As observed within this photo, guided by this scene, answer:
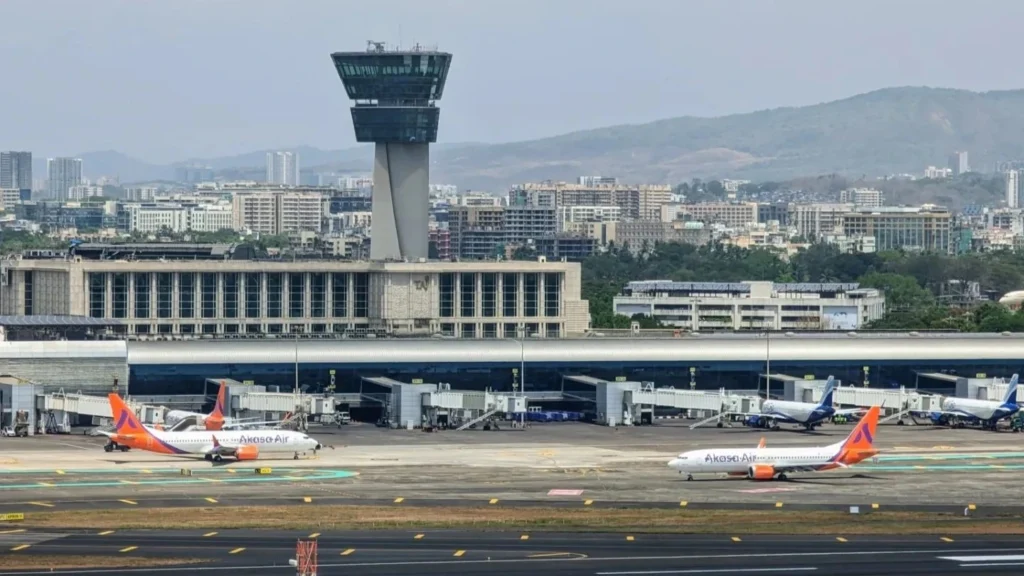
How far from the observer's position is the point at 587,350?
582ft

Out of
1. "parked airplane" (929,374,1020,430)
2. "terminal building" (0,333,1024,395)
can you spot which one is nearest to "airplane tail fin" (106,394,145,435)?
"terminal building" (0,333,1024,395)

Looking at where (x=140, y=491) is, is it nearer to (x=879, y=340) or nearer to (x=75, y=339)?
(x=75, y=339)

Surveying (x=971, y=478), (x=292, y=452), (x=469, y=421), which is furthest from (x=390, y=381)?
(x=971, y=478)

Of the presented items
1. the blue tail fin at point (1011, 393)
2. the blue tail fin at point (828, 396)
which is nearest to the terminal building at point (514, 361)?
the blue tail fin at point (1011, 393)

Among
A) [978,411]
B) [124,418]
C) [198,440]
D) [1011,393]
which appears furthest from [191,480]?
[1011,393]

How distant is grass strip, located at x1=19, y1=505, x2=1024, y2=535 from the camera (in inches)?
3996

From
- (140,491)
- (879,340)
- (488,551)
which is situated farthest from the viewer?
(879,340)

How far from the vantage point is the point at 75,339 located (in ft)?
566

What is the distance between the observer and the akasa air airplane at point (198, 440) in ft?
445

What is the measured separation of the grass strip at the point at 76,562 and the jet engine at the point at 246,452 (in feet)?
150

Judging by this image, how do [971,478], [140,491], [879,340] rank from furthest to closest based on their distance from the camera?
[879,340] < [971,478] < [140,491]

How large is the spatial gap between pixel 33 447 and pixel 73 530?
45395 mm

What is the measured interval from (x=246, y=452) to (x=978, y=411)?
60.9m

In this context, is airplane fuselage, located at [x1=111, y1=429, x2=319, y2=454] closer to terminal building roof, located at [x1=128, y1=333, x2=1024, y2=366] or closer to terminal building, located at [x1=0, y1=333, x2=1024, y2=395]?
terminal building, located at [x1=0, y1=333, x2=1024, y2=395]
